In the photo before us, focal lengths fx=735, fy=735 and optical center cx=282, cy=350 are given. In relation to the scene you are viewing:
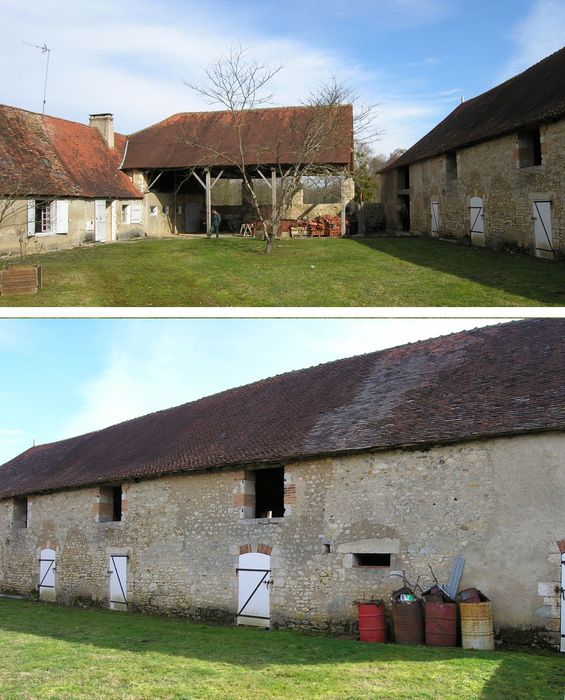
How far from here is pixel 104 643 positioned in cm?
1109

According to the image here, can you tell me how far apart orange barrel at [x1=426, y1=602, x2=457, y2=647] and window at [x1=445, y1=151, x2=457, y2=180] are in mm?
17085

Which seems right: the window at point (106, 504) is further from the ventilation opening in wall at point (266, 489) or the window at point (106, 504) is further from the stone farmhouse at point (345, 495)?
the ventilation opening in wall at point (266, 489)

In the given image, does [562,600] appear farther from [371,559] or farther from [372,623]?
[371,559]

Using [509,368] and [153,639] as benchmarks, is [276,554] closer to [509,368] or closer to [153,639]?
[153,639]

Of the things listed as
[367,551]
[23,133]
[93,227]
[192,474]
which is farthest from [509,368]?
[23,133]

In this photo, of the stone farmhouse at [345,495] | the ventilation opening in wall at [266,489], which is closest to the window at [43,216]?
the stone farmhouse at [345,495]

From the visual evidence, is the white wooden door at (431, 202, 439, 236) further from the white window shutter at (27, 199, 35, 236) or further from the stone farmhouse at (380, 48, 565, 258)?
the white window shutter at (27, 199, 35, 236)

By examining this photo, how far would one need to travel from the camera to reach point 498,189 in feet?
67.1

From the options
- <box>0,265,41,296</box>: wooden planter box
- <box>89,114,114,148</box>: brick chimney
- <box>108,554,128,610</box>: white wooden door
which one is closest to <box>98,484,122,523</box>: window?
<box>108,554,128,610</box>: white wooden door

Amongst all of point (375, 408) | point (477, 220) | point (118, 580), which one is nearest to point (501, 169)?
point (477, 220)

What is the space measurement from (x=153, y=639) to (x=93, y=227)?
1598cm

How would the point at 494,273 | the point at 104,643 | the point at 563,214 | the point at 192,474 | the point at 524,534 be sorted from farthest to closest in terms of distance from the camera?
the point at 563,214 < the point at 494,273 < the point at 192,474 < the point at 104,643 < the point at 524,534

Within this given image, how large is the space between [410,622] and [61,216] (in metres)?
16.8

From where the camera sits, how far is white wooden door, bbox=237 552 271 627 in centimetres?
1251
